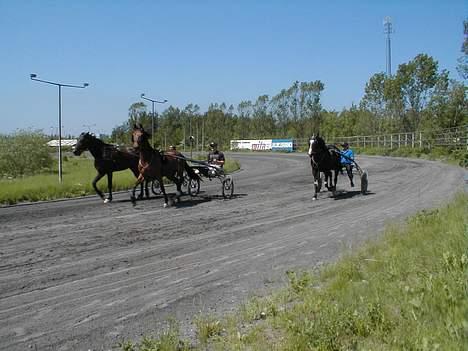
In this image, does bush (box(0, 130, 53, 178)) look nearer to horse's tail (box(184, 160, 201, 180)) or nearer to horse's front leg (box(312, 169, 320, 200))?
horse's tail (box(184, 160, 201, 180))

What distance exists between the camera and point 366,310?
504 cm

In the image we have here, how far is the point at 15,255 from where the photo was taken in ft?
29.5

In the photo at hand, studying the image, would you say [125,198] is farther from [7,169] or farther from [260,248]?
[7,169]

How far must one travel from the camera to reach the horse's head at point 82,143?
16656mm

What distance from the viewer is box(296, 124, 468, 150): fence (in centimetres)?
4234

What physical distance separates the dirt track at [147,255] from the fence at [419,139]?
27739 mm

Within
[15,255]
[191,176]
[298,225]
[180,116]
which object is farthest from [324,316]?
[180,116]

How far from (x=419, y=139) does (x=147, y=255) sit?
161 ft

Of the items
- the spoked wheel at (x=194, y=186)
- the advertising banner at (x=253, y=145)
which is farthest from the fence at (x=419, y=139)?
the spoked wheel at (x=194, y=186)

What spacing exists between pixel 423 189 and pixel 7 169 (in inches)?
1284

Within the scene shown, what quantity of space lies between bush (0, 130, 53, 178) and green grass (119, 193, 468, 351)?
122 ft

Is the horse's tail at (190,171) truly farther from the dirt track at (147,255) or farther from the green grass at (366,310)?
the green grass at (366,310)

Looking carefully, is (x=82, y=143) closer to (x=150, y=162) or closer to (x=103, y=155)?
(x=103, y=155)

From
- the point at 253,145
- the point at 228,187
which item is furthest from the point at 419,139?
the point at 253,145
